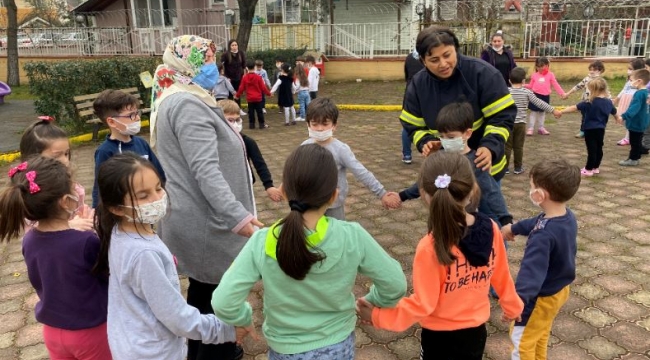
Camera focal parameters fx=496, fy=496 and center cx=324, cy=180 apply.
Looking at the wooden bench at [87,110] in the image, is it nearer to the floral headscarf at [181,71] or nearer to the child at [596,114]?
the floral headscarf at [181,71]

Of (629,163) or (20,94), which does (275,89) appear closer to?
(629,163)

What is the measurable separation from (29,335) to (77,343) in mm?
1730

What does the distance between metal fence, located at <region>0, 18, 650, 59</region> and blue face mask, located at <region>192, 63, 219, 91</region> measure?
15706mm

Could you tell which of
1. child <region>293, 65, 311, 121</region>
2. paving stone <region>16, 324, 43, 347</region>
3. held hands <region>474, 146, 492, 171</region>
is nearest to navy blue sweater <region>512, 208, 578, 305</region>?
held hands <region>474, 146, 492, 171</region>

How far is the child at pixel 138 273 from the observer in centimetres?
188

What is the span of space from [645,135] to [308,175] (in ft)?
25.1

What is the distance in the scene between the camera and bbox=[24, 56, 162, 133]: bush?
9930 mm

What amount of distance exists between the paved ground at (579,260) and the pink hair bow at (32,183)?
1.76 meters

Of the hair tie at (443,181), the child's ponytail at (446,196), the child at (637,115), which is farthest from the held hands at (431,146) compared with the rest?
the child at (637,115)

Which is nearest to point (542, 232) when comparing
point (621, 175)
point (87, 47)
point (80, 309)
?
point (80, 309)

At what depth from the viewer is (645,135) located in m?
7.55

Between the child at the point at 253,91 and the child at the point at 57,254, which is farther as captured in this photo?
the child at the point at 253,91

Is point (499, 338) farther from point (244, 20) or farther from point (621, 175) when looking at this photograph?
point (244, 20)

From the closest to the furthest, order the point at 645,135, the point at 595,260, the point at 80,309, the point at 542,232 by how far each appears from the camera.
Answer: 1. the point at 80,309
2. the point at 542,232
3. the point at 595,260
4. the point at 645,135
